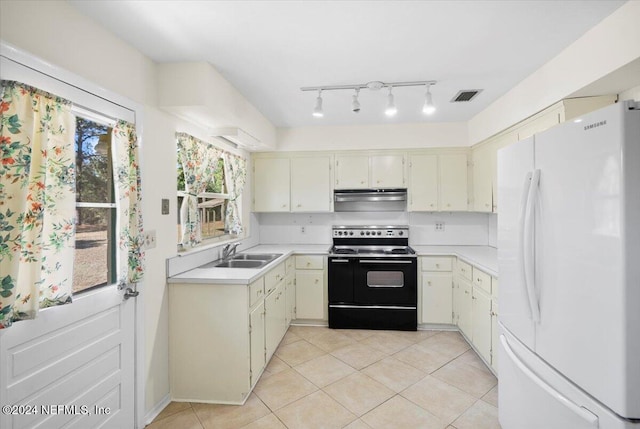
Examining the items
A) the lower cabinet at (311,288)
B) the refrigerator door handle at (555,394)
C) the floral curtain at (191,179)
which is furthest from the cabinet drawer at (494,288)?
the floral curtain at (191,179)

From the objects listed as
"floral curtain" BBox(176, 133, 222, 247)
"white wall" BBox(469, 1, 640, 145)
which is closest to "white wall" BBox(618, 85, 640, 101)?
"white wall" BBox(469, 1, 640, 145)

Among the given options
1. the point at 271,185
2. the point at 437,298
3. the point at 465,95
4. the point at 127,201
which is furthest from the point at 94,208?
the point at 437,298

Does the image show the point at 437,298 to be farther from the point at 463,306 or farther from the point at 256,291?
the point at 256,291

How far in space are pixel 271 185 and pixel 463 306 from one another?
2698 millimetres

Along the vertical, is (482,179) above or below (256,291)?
above

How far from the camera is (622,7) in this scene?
1.59 meters

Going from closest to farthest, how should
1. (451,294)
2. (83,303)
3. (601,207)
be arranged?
(601,207) → (83,303) → (451,294)

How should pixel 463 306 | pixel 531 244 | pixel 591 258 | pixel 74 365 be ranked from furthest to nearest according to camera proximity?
pixel 463 306, pixel 74 365, pixel 531 244, pixel 591 258

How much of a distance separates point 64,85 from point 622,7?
9.39 ft

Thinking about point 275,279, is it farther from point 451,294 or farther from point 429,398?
point 451,294

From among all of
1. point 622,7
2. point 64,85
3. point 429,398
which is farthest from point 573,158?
point 64,85

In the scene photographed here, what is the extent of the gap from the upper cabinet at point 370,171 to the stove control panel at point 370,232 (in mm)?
557

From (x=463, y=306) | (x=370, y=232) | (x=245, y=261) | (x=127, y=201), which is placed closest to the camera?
(x=127, y=201)

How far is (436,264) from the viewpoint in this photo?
3.55m
